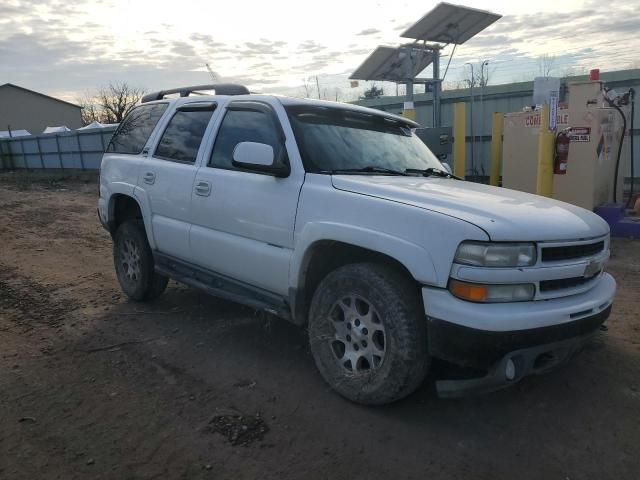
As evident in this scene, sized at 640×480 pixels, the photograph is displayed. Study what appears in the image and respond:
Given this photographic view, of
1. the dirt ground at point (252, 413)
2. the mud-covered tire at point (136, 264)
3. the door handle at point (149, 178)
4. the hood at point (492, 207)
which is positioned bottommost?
the dirt ground at point (252, 413)

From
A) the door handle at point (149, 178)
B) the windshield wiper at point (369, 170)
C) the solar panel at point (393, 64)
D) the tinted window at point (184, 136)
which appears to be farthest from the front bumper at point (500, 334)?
the solar panel at point (393, 64)

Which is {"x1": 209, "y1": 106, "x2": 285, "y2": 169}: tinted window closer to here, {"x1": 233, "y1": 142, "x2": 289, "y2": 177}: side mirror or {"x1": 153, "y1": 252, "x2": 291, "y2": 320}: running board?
{"x1": 233, "y1": 142, "x2": 289, "y2": 177}: side mirror

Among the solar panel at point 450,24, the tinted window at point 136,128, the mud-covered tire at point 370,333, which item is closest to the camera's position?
the mud-covered tire at point 370,333

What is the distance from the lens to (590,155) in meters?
8.28

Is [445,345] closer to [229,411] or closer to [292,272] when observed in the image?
[292,272]

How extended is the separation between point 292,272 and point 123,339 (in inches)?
73.6

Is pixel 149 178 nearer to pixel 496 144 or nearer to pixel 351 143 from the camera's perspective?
pixel 351 143

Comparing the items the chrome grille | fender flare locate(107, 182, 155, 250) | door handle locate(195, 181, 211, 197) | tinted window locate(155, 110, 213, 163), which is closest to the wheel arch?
the chrome grille

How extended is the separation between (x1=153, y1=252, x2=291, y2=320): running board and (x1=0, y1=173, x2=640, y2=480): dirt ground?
0.45 m

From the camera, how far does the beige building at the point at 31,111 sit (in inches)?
2319

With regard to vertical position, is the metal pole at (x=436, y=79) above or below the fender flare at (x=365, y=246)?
above

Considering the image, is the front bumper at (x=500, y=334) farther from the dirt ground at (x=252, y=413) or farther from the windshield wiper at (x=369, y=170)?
the windshield wiper at (x=369, y=170)

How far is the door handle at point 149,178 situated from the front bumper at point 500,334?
3.01 meters

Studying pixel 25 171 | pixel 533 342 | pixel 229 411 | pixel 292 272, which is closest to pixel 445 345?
pixel 533 342
